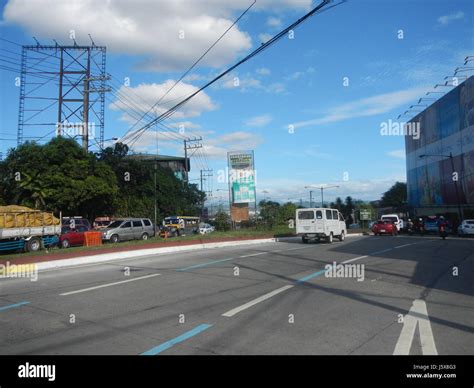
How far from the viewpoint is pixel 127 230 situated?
31.9 meters

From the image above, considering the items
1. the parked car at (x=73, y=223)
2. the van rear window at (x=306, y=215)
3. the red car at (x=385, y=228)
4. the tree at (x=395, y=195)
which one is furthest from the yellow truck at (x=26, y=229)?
the tree at (x=395, y=195)

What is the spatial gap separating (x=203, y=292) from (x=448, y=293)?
5650 millimetres

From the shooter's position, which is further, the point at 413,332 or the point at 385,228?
the point at 385,228

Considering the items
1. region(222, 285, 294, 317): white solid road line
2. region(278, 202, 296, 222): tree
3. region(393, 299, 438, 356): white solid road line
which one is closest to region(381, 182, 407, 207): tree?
region(278, 202, 296, 222): tree

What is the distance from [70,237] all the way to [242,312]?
73.2ft

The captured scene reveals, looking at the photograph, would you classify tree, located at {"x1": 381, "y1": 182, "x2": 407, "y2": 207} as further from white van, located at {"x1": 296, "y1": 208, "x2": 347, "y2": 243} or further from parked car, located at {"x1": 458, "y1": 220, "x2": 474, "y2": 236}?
white van, located at {"x1": 296, "y1": 208, "x2": 347, "y2": 243}

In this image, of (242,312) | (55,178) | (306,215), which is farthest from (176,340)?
(55,178)

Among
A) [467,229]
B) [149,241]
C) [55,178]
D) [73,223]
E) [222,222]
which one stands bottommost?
[467,229]

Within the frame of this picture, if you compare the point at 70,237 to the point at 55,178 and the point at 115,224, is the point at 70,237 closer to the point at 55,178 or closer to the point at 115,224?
the point at 115,224

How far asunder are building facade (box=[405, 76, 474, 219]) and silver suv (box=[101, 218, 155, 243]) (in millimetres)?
31976

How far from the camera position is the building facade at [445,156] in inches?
2108

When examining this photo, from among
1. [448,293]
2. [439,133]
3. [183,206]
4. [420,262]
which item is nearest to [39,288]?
[448,293]

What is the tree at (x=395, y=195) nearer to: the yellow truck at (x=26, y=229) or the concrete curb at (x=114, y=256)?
the concrete curb at (x=114, y=256)

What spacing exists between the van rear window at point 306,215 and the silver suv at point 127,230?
490 inches
